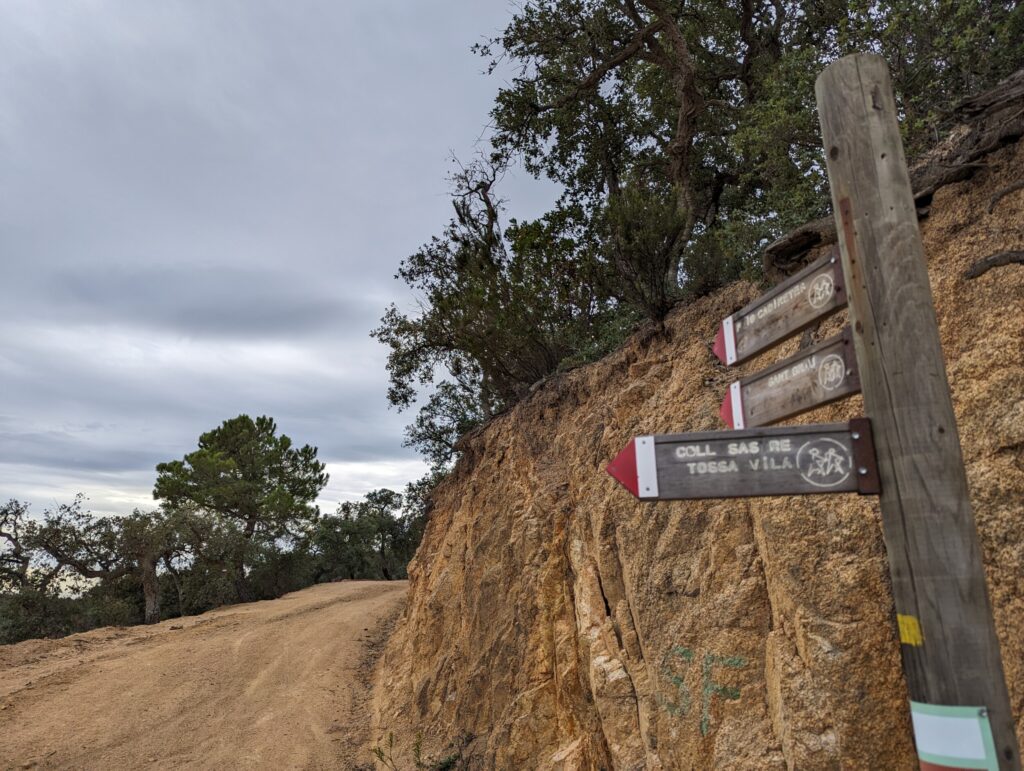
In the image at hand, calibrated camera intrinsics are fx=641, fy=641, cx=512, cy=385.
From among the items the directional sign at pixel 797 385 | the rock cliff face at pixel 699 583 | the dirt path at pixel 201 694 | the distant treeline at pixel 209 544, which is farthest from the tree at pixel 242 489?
the directional sign at pixel 797 385

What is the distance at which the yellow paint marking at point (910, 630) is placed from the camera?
94.5 inches

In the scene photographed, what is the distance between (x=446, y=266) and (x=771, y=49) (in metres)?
8.91

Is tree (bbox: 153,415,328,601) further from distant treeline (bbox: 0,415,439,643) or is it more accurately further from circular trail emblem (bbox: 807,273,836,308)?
circular trail emblem (bbox: 807,273,836,308)

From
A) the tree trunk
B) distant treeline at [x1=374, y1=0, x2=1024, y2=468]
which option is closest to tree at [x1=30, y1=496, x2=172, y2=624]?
the tree trunk

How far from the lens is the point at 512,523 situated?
11.1 metres

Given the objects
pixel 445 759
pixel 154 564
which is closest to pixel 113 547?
pixel 154 564

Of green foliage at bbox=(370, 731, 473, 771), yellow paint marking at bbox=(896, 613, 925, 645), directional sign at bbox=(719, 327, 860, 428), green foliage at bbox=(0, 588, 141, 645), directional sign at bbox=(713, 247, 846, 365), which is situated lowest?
green foliage at bbox=(370, 731, 473, 771)

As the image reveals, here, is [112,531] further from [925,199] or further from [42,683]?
[925,199]

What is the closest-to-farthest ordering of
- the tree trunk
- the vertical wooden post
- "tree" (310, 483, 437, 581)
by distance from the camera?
the vertical wooden post
the tree trunk
"tree" (310, 483, 437, 581)

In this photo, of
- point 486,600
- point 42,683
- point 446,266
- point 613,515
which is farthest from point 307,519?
point 613,515


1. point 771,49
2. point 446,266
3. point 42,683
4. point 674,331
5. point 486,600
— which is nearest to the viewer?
point 674,331

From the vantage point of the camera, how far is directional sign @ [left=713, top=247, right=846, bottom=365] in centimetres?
288

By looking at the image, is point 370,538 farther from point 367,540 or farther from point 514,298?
point 514,298

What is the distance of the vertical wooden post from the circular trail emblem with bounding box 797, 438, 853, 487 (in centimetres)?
14
